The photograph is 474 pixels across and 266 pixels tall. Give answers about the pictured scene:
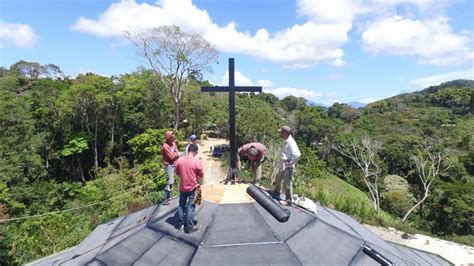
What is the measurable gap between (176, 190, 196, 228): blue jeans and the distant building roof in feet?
0.67

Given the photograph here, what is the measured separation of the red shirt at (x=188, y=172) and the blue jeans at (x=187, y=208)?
113 millimetres

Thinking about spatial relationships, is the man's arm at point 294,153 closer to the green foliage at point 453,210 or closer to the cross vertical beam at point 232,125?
the cross vertical beam at point 232,125

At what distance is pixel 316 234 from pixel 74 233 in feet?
58.6

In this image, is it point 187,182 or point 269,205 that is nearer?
point 187,182

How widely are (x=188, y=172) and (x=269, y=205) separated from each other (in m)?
1.70

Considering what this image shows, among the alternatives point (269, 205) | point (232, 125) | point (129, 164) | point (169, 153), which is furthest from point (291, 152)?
point (129, 164)

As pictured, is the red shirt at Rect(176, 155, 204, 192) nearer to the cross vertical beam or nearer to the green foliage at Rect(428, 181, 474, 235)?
the cross vertical beam

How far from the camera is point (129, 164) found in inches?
1554

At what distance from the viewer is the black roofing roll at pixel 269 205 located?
6.37 meters

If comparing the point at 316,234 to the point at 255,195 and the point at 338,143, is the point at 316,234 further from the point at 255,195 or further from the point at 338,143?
the point at 338,143

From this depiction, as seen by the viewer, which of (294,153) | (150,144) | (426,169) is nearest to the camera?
(294,153)

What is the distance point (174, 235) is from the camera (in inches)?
241

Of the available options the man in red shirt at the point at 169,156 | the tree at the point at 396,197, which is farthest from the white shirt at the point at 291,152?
the tree at the point at 396,197

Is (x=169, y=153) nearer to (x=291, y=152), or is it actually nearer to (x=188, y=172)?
(x=188, y=172)
